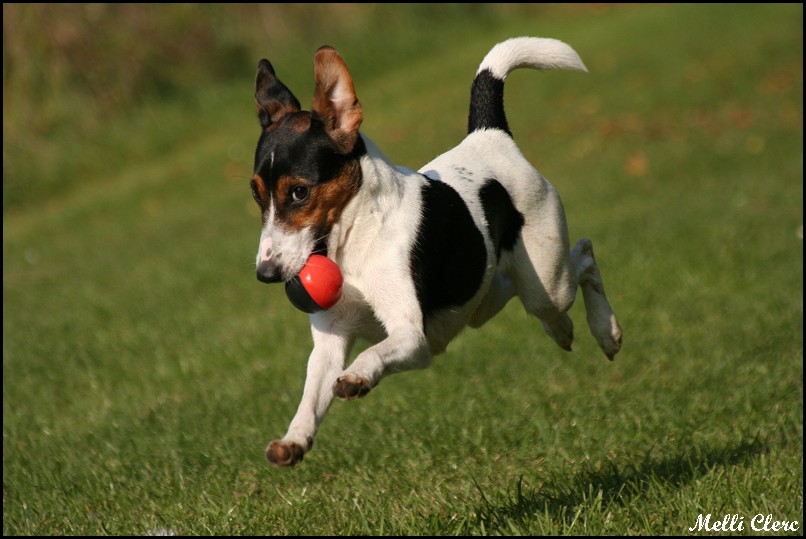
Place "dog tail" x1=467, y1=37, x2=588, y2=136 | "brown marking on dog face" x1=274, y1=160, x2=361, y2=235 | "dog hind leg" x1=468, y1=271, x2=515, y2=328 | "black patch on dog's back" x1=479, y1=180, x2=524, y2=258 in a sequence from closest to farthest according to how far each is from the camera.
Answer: "brown marking on dog face" x1=274, y1=160, x2=361, y2=235 → "black patch on dog's back" x1=479, y1=180, x2=524, y2=258 → "dog hind leg" x1=468, y1=271, x2=515, y2=328 → "dog tail" x1=467, y1=37, x2=588, y2=136

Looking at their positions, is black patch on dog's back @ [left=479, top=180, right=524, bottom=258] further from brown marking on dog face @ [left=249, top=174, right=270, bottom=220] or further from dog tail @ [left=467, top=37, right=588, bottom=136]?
brown marking on dog face @ [left=249, top=174, right=270, bottom=220]

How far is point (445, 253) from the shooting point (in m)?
4.63

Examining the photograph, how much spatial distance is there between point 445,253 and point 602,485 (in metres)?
1.29

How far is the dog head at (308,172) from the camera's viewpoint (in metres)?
4.10

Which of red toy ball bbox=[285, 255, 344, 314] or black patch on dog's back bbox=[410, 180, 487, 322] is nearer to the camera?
red toy ball bbox=[285, 255, 344, 314]

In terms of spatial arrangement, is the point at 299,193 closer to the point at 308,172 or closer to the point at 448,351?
the point at 308,172

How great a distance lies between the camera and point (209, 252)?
41.3 ft

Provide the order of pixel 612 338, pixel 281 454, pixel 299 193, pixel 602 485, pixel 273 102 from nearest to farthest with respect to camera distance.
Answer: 1. pixel 281 454
2. pixel 299 193
3. pixel 273 102
4. pixel 602 485
5. pixel 612 338

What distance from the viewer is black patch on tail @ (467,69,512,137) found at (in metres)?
5.57

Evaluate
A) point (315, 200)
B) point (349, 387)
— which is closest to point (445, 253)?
point (315, 200)

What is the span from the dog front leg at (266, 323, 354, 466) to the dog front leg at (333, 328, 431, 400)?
0.24 m

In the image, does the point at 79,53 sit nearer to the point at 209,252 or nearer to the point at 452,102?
the point at 452,102

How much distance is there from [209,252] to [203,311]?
2667mm

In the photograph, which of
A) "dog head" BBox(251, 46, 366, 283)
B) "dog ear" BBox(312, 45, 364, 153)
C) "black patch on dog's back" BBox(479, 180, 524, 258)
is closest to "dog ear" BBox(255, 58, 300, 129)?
"dog head" BBox(251, 46, 366, 283)
